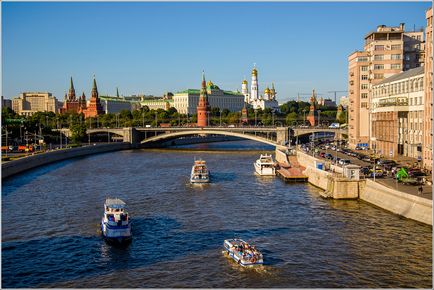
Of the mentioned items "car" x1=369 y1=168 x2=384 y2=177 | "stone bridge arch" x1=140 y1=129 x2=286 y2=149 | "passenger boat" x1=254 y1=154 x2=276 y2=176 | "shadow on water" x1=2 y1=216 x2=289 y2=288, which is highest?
"stone bridge arch" x1=140 y1=129 x2=286 y2=149

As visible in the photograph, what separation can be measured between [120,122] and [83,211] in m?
128

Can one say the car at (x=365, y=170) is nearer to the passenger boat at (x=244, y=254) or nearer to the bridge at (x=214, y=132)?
the passenger boat at (x=244, y=254)

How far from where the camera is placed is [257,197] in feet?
169

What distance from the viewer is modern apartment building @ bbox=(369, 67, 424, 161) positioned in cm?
6094

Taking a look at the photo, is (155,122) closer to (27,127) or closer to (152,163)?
(27,127)

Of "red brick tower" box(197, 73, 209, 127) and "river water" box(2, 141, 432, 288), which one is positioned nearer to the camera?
"river water" box(2, 141, 432, 288)

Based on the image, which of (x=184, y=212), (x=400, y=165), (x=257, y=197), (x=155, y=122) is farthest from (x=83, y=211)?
(x=155, y=122)

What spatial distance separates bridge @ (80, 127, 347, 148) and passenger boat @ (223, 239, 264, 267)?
221 feet

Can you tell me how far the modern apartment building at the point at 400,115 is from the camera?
60.9 meters

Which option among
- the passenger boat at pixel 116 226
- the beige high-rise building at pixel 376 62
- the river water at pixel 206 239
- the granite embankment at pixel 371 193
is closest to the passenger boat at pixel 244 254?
the river water at pixel 206 239

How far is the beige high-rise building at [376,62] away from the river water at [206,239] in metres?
32.2

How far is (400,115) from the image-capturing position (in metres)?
65.9

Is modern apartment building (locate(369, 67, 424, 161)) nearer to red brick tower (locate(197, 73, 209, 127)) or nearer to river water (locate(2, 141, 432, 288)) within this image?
river water (locate(2, 141, 432, 288))

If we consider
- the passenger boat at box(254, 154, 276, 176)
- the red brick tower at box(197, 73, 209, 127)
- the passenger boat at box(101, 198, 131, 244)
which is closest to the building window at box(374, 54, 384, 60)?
the passenger boat at box(254, 154, 276, 176)
